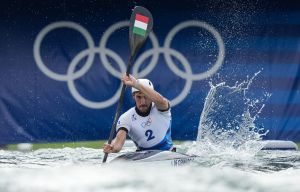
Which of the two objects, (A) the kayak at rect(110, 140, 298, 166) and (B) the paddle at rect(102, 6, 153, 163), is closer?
(A) the kayak at rect(110, 140, 298, 166)

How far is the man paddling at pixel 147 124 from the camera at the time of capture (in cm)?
602

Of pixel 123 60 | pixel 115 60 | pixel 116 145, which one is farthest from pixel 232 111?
pixel 116 145

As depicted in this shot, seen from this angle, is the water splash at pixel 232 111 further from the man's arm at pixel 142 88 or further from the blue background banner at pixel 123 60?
the man's arm at pixel 142 88

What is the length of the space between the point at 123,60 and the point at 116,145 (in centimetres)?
342

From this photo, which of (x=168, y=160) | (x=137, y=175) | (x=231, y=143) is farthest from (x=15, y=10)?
(x=137, y=175)

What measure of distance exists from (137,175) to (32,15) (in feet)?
23.3

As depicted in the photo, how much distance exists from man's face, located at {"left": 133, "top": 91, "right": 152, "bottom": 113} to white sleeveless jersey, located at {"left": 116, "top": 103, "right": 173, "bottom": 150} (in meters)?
0.08

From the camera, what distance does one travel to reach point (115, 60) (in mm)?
9172

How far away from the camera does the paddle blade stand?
6426 mm

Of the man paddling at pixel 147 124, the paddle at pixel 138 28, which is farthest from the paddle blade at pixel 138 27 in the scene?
Result: the man paddling at pixel 147 124

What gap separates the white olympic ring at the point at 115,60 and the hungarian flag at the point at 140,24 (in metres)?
2.66

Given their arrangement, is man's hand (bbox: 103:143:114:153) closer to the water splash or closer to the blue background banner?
the water splash

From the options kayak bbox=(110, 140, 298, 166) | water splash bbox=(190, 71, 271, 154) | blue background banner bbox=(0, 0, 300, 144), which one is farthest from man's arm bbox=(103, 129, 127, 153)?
blue background banner bbox=(0, 0, 300, 144)

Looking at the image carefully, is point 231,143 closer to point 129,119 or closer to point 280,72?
point 280,72
